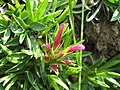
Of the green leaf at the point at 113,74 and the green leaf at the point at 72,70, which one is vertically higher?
the green leaf at the point at 72,70

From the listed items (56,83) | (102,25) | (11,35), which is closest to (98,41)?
(102,25)

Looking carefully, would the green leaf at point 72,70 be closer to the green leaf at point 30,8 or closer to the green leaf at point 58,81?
the green leaf at point 58,81

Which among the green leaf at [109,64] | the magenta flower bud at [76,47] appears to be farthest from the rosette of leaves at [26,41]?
the green leaf at [109,64]

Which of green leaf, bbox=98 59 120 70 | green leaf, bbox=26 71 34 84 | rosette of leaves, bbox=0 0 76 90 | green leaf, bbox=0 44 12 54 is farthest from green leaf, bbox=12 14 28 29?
green leaf, bbox=98 59 120 70

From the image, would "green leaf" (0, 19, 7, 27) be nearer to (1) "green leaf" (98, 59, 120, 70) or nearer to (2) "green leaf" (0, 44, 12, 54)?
(2) "green leaf" (0, 44, 12, 54)

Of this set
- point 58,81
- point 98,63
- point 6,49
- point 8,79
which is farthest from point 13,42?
point 98,63

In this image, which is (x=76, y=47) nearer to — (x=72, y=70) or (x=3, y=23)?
(x=72, y=70)
